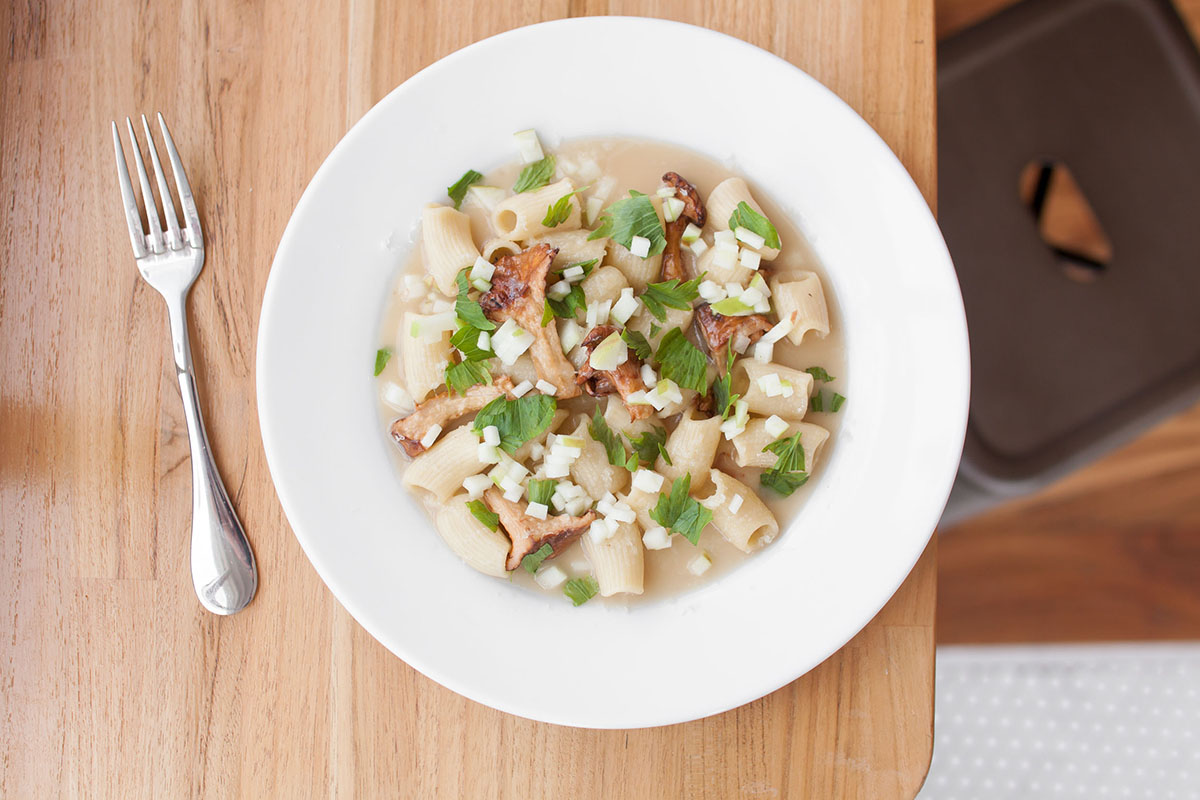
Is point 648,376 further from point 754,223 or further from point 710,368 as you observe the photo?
point 754,223

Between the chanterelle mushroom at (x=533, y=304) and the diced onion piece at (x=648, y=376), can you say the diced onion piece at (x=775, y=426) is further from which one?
the chanterelle mushroom at (x=533, y=304)

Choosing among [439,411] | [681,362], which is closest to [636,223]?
[681,362]

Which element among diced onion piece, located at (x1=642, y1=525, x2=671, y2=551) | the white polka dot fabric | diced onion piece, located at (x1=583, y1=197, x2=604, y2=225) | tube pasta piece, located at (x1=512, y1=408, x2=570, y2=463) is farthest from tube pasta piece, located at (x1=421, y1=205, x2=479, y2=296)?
the white polka dot fabric

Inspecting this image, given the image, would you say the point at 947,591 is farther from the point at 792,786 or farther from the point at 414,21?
the point at 414,21

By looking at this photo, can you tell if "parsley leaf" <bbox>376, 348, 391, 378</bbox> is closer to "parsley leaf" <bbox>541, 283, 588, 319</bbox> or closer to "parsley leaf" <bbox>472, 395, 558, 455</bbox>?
"parsley leaf" <bbox>472, 395, 558, 455</bbox>

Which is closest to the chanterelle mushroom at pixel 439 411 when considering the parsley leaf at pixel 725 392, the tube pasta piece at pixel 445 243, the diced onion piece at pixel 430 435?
the diced onion piece at pixel 430 435

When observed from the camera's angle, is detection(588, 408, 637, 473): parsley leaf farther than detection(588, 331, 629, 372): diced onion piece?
Yes
